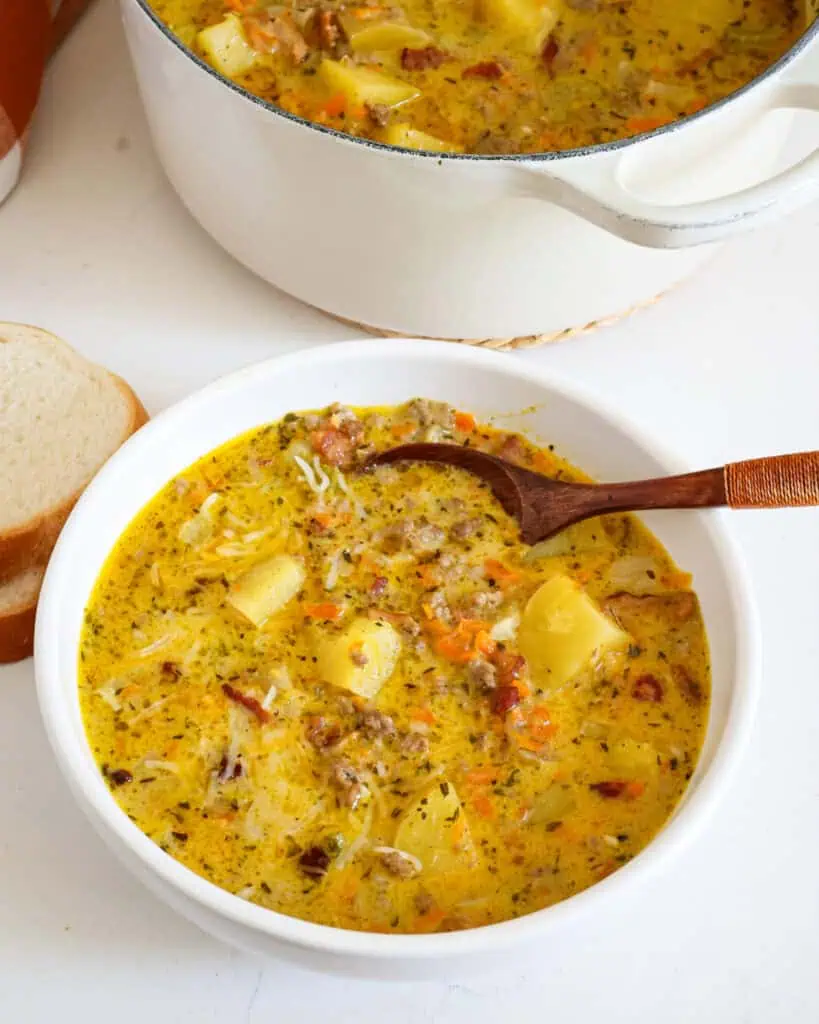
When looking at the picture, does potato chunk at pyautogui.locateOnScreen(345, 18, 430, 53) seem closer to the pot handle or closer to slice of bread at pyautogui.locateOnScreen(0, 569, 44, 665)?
the pot handle

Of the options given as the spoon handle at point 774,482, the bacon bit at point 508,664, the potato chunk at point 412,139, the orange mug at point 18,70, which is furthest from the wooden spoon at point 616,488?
the orange mug at point 18,70

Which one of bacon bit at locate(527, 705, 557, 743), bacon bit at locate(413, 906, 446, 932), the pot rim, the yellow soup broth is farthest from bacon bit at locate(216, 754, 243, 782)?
the pot rim

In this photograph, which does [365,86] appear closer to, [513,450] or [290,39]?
[290,39]

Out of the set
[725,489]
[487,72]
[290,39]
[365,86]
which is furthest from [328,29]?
[725,489]

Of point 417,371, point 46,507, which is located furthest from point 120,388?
point 417,371

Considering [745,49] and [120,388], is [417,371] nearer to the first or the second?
[120,388]

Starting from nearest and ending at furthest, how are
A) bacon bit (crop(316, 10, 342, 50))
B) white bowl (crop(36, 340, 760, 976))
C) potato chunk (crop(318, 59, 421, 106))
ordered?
1. white bowl (crop(36, 340, 760, 976))
2. potato chunk (crop(318, 59, 421, 106))
3. bacon bit (crop(316, 10, 342, 50))
